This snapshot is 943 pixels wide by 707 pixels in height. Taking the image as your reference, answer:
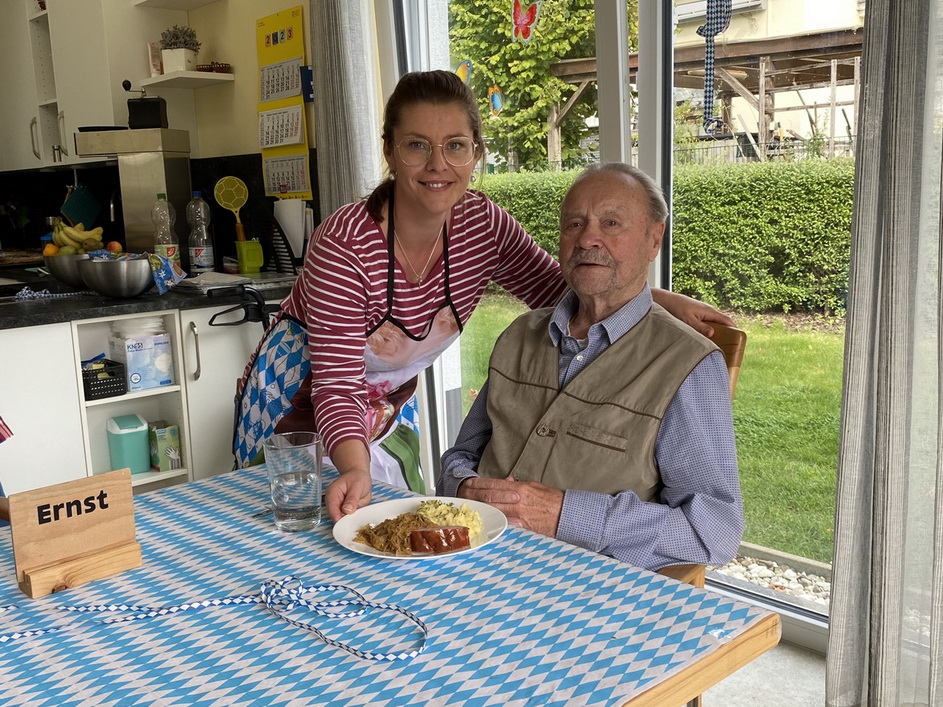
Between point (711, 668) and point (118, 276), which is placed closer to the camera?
point (711, 668)

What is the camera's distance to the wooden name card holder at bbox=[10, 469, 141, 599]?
1.16m

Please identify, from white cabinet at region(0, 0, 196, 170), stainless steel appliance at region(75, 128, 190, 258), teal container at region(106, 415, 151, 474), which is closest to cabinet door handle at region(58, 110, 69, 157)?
white cabinet at region(0, 0, 196, 170)

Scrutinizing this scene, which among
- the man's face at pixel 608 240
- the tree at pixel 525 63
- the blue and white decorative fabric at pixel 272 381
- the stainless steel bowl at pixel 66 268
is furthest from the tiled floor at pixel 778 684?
the stainless steel bowl at pixel 66 268

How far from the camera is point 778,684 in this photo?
2.29 meters

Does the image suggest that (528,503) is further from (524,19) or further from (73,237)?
(73,237)

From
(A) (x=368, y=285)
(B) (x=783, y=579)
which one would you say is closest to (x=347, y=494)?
(A) (x=368, y=285)

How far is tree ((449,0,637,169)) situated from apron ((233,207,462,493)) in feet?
3.29

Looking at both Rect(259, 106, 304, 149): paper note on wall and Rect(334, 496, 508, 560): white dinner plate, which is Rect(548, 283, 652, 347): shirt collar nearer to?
Rect(334, 496, 508, 560): white dinner plate

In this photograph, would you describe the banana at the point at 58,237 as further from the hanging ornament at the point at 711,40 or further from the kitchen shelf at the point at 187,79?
the hanging ornament at the point at 711,40

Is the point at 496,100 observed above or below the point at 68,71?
below

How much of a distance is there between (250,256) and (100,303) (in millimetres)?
725

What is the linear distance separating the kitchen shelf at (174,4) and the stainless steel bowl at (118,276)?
4.47ft

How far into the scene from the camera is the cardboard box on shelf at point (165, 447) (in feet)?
10.1

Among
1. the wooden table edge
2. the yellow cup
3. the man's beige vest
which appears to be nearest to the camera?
the wooden table edge
